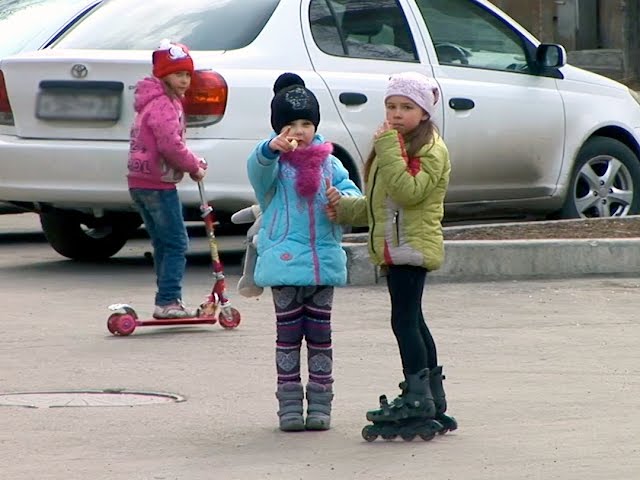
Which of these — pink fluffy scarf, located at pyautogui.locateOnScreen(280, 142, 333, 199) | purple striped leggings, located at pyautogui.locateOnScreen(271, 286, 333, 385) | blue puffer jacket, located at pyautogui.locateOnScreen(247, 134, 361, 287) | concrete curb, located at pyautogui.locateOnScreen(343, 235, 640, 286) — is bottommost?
concrete curb, located at pyautogui.locateOnScreen(343, 235, 640, 286)

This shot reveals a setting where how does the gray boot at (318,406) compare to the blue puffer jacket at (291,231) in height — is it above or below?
below

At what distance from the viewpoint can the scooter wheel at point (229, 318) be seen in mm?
8426

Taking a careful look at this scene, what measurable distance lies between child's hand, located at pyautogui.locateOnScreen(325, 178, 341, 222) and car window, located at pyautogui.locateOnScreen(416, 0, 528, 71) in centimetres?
478

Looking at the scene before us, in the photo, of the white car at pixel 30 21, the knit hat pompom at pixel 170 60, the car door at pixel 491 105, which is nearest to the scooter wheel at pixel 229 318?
the knit hat pompom at pixel 170 60

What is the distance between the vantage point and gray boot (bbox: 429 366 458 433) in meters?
6.18

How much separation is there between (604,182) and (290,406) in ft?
18.7

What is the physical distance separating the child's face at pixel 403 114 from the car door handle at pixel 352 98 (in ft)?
13.2

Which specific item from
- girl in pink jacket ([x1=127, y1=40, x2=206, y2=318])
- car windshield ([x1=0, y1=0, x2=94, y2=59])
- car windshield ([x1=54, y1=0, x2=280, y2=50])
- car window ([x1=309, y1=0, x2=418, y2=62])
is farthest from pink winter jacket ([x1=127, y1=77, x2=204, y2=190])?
car windshield ([x1=0, y1=0, x2=94, y2=59])

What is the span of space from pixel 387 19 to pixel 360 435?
16.8 feet

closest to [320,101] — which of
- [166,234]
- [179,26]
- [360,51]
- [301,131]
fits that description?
[360,51]

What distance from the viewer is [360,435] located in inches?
244

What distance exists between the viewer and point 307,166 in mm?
6328

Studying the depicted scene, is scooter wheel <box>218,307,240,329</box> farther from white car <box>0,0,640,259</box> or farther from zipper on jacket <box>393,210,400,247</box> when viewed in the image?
zipper on jacket <box>393,210,400,247</box>

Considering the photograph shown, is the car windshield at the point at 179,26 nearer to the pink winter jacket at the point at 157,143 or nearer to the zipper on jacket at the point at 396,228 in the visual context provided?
the pink winter jacket at the point at 157,143
